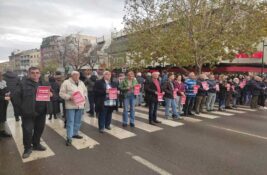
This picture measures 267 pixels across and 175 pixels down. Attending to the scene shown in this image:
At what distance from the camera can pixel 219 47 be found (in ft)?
57.1

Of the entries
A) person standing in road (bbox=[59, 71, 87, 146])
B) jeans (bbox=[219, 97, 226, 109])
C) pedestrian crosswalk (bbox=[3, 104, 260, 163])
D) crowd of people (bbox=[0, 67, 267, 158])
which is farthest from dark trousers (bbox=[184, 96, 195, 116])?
person standing in road (bbox=[59, 71, 87, 146])

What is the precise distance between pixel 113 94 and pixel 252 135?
14.3 ft

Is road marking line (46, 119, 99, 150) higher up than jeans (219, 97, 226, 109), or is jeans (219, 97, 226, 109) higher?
jeans (219, 97, 226, 109)

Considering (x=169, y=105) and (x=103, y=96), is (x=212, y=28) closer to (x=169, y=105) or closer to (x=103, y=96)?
(x=169, y=105)

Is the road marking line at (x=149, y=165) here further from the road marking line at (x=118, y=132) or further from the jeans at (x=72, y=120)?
the jeans at (x=72, y=120)

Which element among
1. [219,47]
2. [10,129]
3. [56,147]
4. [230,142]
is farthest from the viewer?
[219,47]

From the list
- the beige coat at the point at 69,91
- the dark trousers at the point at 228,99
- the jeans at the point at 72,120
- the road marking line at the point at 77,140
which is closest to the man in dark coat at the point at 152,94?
the road marking line at the point at 77,140

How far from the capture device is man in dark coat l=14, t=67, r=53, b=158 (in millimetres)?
5125

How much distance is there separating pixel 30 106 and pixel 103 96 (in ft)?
8.60

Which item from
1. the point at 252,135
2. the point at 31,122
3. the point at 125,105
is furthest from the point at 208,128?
the point at 31,122

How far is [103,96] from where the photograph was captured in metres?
7.46

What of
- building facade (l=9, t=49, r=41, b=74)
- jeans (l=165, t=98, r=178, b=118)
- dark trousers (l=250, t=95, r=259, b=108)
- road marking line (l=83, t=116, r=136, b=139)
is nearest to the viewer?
road marking line (l=83, t=116, r=136, b=139)

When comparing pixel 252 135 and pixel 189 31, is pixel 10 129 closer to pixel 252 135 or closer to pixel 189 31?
pixel 252 135

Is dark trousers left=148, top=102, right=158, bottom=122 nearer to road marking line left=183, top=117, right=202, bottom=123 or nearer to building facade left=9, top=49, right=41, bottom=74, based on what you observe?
road marking line left=183, top=117, right=202, bottom=123
